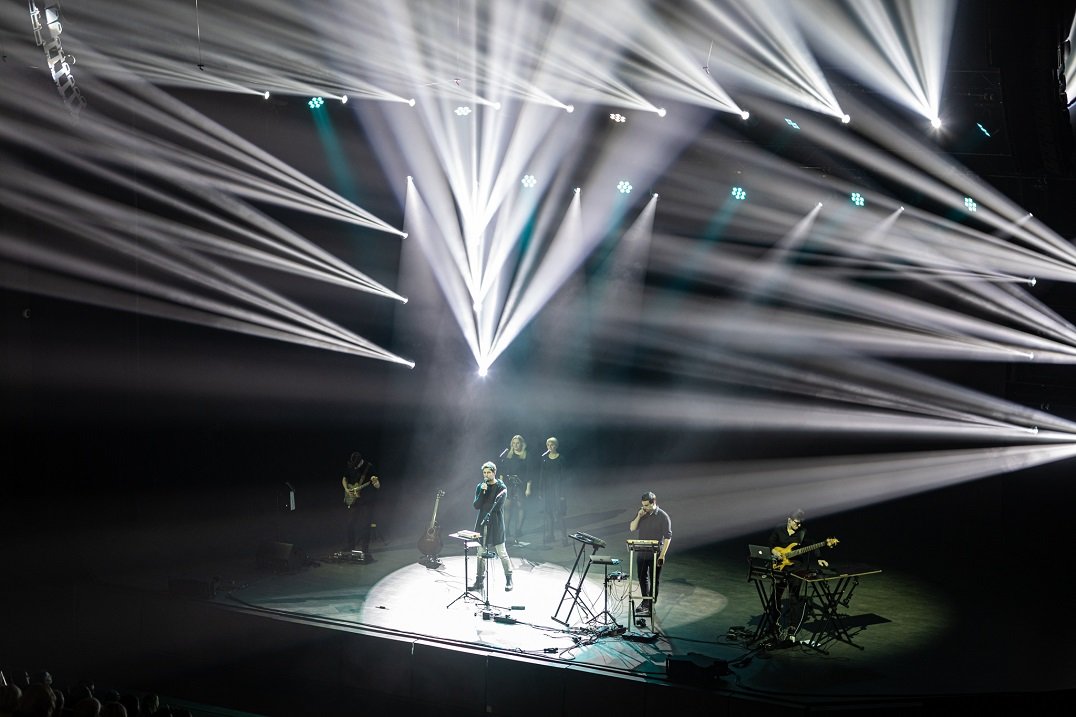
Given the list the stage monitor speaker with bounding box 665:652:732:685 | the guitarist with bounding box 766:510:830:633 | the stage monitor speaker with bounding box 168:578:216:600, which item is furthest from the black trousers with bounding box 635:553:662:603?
the stage monitor speaker with bounding box 168:578:216:600

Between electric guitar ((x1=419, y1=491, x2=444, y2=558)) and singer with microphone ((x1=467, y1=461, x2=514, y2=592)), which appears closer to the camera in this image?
singer with microphone ((x1=467, y1=461, x2=514, y2=592))

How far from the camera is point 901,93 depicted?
1041 cm

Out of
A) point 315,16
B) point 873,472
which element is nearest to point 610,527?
point 873,472

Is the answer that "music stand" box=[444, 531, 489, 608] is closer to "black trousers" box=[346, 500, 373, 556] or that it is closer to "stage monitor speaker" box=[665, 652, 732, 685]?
"black trousers" box=[346, 500, 373, 556]

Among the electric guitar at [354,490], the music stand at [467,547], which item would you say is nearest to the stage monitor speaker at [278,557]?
the electric guitar at [354,490]

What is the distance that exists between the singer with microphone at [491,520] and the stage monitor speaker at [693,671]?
292 cm

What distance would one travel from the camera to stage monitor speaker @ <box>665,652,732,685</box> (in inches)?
325

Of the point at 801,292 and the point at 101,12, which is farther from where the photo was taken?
the point at 801,292

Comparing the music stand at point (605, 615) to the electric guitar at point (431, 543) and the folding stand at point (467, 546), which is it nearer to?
the folding stand at point (467, 546)

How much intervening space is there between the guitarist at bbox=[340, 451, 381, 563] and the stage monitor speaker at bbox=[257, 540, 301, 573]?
0.76 m

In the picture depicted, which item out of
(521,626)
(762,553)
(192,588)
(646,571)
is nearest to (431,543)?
(521,626)

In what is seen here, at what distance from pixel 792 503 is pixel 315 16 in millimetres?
9077

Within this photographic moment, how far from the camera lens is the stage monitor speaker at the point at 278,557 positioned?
11750 millimetres

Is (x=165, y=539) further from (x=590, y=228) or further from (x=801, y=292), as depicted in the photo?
(x=801, y=292)
